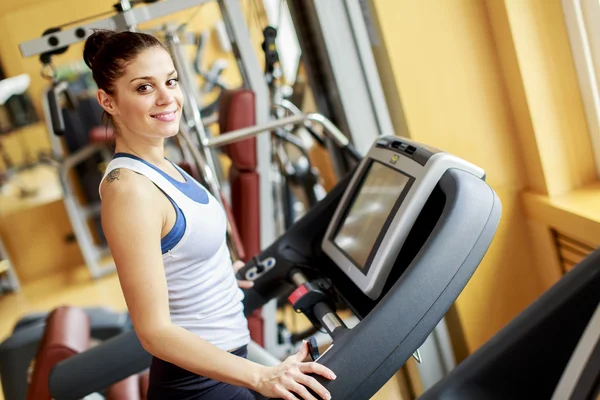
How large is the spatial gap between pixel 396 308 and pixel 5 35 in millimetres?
6053

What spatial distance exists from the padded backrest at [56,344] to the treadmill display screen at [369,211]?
814 millimetres

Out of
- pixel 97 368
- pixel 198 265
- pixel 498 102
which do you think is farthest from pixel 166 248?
pixel 498 102

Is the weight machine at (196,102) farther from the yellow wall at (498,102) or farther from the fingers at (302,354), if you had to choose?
the fingers at (302,354)

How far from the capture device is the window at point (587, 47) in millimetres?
1648

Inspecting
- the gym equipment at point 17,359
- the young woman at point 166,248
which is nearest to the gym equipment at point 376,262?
the young woman at point 166,248

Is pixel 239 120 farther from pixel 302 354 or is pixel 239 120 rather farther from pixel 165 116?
pixel 302 354

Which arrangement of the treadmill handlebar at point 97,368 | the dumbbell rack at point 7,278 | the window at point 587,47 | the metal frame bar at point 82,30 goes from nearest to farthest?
1. the treadmill handlebar at point 97,368
2. the window at point 587,47
3. the metal frame bar at point 82,30
4. the dumbbell rack at point 7,278

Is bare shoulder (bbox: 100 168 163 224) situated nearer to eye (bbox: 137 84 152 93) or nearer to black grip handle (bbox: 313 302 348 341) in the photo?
eye (bbox: 137 84 152 93)

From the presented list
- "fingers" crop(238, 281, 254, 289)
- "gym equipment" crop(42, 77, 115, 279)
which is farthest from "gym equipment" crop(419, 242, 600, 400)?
"gym equipment" crop(42, 77, 115, 279)

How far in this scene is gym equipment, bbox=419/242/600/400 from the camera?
44.9 inches

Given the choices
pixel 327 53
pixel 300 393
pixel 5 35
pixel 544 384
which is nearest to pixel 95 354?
pixel 300 393

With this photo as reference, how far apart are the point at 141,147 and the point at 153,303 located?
0.31 meters

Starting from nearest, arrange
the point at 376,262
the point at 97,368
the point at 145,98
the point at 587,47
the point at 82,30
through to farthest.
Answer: the point at 145,98 → the point at 376,262 → the point at 97,368 → the point at 587,47 → the point at 82,30

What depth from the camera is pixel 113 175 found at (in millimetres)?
1084
